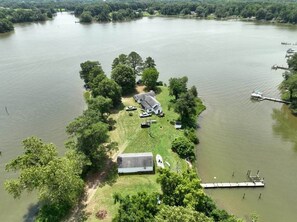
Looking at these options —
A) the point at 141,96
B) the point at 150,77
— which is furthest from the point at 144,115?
the point at 150,77

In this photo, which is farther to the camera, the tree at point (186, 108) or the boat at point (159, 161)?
the tree at point (186, 108)

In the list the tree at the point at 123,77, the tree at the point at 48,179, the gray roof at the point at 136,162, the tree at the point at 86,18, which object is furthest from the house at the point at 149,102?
the tree at the point at 86,18

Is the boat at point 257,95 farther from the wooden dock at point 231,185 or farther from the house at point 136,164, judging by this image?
the house at point 136,164

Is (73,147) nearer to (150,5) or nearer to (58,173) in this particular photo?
(58,173)

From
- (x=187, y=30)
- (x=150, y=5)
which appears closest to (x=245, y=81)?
(x=187, y=30)

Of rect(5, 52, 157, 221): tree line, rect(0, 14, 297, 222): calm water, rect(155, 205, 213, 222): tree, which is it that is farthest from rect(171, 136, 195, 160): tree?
rect(155, 205, 213, 222): tree
